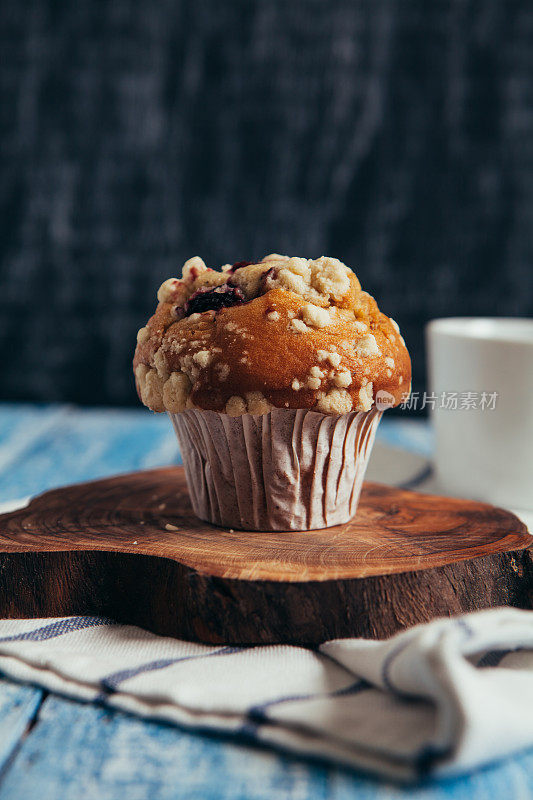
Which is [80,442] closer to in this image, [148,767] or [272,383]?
[272,383]

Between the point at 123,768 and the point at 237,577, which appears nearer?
the point at 123,768

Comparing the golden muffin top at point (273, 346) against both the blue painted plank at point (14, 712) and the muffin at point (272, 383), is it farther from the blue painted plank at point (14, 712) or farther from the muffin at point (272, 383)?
the blue painted plank at point (14, 712)

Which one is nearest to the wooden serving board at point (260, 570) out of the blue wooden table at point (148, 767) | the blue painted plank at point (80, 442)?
the blue wooden table at point (148, 767)

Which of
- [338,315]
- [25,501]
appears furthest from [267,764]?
[25,501]

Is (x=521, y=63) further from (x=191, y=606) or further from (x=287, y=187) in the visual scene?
(x=191, y=606)

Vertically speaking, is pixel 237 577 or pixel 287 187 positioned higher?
pixel 287 187

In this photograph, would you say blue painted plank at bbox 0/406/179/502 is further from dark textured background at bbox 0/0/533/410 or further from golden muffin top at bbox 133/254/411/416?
golden muffin top at bbox 133/254/411/416
